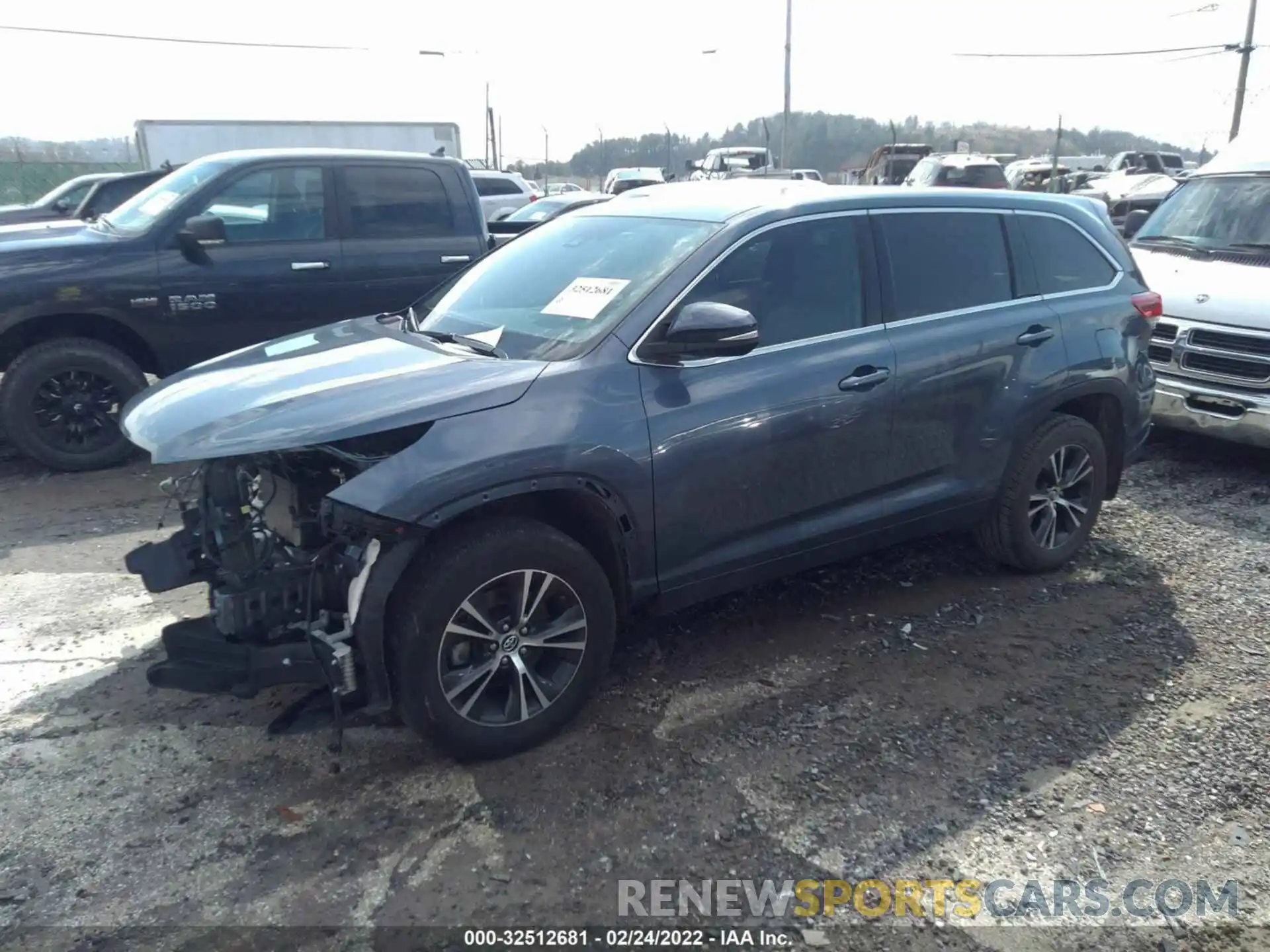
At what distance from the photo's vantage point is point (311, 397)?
3.09 m

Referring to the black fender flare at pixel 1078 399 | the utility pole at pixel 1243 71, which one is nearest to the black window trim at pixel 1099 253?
the black fender flare at pixel 1078 399

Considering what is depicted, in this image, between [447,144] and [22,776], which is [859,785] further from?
[447,144]

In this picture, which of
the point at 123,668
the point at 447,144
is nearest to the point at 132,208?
the point at 123,668

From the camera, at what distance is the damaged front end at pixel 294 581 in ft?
9.64

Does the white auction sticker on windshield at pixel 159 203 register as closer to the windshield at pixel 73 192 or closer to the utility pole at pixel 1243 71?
the windshield at pixel 73 192

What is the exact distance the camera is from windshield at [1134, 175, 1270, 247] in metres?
6.95

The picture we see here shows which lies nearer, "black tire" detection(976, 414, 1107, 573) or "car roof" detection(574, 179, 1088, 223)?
"car roof" detection(574, 179, 1088, 223)

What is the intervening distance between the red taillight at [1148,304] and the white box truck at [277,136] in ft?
54.4

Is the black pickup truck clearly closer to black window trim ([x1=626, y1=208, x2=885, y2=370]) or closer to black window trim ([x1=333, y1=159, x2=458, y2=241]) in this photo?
black window trim ([x1=333, y1=159, x2=458, y2=241])

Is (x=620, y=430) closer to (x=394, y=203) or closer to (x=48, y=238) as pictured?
(x=394, y=203)

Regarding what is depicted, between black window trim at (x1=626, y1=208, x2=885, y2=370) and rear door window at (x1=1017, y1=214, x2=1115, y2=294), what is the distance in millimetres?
1053

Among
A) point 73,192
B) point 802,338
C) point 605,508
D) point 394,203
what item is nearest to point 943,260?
point 802,338

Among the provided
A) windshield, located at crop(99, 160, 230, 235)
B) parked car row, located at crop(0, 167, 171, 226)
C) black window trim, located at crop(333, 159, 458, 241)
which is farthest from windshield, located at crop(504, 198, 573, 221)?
windshield, located at crop(99, 160, 230, 235)

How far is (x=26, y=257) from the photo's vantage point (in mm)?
5895
